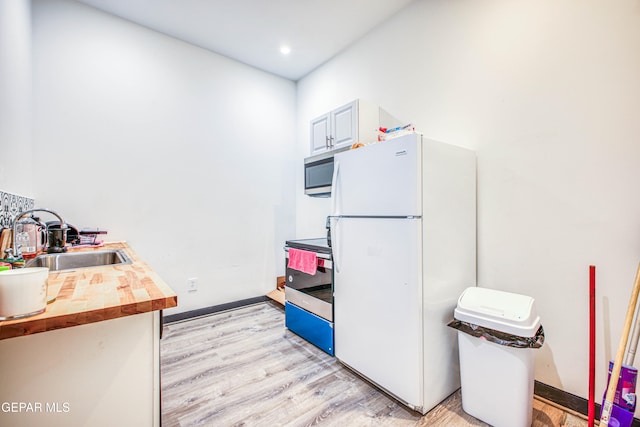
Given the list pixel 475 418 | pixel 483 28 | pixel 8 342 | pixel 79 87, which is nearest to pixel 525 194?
pixel 483 28

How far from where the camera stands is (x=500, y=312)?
4.92ft

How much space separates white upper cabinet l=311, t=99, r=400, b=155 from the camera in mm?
2418

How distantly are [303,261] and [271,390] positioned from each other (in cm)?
94

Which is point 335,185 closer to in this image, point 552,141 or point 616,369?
point 552,141

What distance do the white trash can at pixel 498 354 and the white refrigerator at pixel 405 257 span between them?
0.49 ft

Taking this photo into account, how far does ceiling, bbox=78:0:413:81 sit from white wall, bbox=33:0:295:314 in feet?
0.58

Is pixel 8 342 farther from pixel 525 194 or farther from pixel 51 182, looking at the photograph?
pixel 525 194

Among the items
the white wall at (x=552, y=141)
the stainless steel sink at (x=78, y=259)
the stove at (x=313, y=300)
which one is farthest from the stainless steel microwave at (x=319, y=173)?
the stainless steel sink at (x=78, y=259)

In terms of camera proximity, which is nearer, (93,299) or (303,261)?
(93,299)

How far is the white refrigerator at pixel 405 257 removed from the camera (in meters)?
1.58

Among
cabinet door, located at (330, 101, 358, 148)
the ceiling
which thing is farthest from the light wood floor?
the ceiling

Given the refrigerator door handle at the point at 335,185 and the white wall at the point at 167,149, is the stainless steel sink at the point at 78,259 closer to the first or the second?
the white wall at the point at 167,149

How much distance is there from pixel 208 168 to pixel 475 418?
3.03 metres

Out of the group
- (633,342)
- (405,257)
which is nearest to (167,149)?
(405,257)
